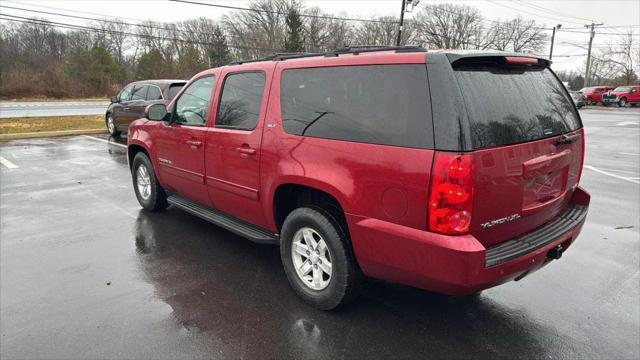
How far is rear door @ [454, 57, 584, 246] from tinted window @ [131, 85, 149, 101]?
10.9 metres

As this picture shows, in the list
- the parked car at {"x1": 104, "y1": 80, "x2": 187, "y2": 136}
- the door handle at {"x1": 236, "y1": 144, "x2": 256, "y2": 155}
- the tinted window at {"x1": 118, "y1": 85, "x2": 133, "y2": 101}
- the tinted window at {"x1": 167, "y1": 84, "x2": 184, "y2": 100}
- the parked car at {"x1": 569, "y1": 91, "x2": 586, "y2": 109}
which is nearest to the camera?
the door handle at {"x1": 236, "y1": 144, "x2": 256, "y2": 155}

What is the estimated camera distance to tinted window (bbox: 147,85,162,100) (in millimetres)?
11375

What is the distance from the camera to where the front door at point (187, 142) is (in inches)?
173

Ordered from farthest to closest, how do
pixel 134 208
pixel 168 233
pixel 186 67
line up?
pixel 186 67, pixel 134 208, pixel 168 233

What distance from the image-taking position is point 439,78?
2.45 m

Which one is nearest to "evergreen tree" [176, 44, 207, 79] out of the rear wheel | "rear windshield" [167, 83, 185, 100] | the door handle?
the rear wheel

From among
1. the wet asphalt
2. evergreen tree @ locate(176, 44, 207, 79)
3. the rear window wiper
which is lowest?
the wet asphalt

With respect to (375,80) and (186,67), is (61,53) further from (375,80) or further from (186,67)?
(375,80)

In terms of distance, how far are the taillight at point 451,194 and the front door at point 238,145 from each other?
163cm

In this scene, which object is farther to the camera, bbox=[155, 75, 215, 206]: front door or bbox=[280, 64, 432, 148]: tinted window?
bbox=[155, 75, 215, 206]: front door

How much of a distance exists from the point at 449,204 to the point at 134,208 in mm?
4860

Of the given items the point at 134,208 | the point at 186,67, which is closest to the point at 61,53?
the point at 186,67

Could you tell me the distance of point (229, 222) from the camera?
4.10 m

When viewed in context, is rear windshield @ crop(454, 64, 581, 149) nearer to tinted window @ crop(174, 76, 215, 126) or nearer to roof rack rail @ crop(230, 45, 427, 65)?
roof rack rail @ crop(230, 45, 427, 65)
